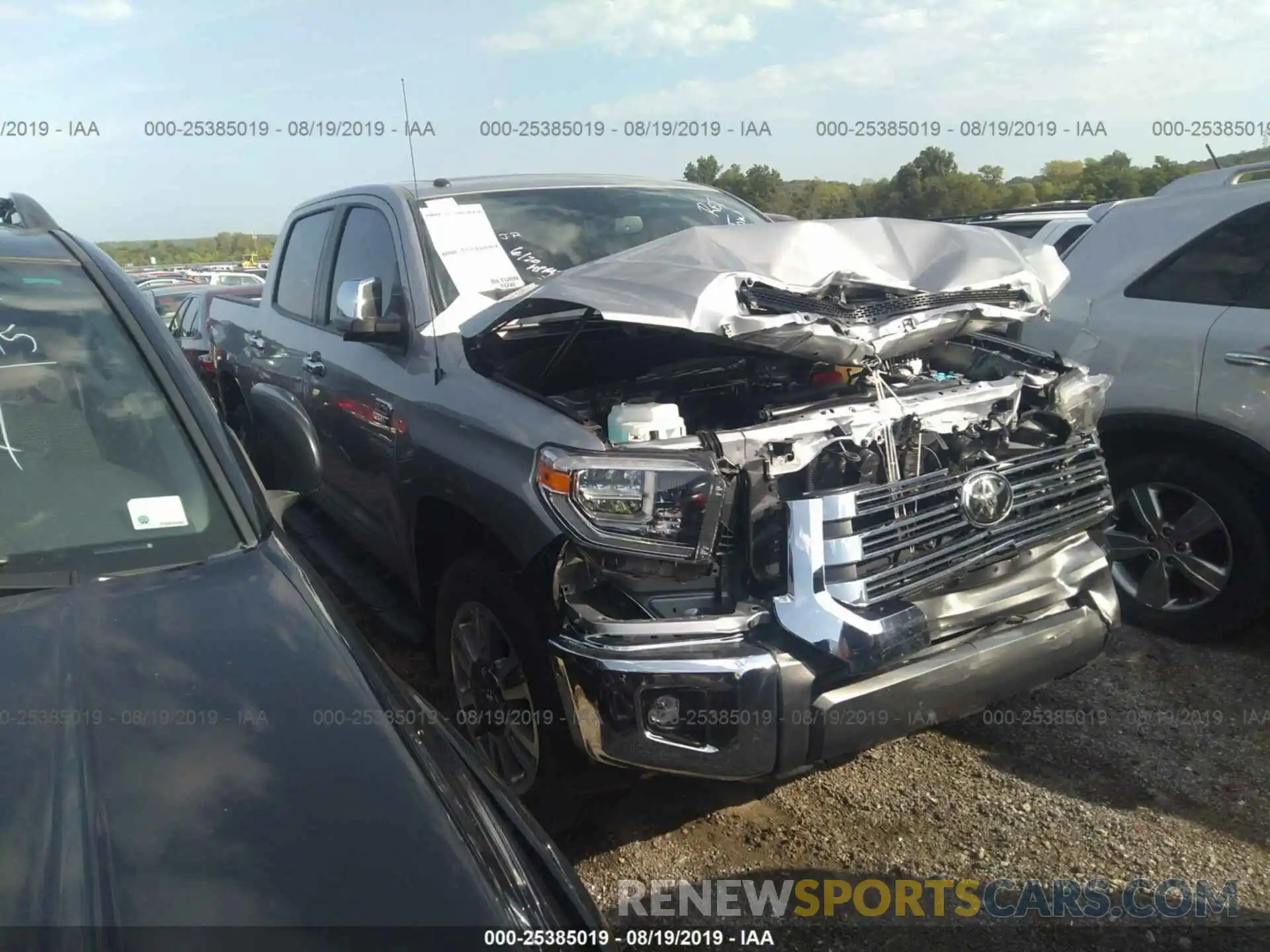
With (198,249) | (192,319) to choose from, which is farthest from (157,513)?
(198,249)

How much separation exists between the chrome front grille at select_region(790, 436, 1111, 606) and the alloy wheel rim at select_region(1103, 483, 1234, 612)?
1.02m

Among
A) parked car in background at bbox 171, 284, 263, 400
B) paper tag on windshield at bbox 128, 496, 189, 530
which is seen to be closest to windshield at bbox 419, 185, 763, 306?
paper tag on windshield at bbox 128, 496, 189, 530

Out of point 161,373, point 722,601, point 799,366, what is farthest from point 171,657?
point 799,366

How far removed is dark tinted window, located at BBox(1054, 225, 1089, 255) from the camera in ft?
16.7

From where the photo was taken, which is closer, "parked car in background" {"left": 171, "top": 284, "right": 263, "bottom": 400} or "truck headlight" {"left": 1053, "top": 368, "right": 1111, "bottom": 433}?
"truck headlight" {"left": 1053, "top": 368, "right": 1111, "bottom": 433}

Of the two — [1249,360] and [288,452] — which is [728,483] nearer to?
[288,452]

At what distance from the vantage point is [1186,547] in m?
4.00

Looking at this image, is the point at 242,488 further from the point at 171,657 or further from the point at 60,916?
the point at 60,916

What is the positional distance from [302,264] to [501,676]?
2.98 m

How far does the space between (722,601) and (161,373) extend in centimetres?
152

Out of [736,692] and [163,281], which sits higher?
[163,281]

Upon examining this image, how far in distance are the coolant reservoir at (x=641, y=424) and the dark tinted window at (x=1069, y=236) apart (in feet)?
10.9
